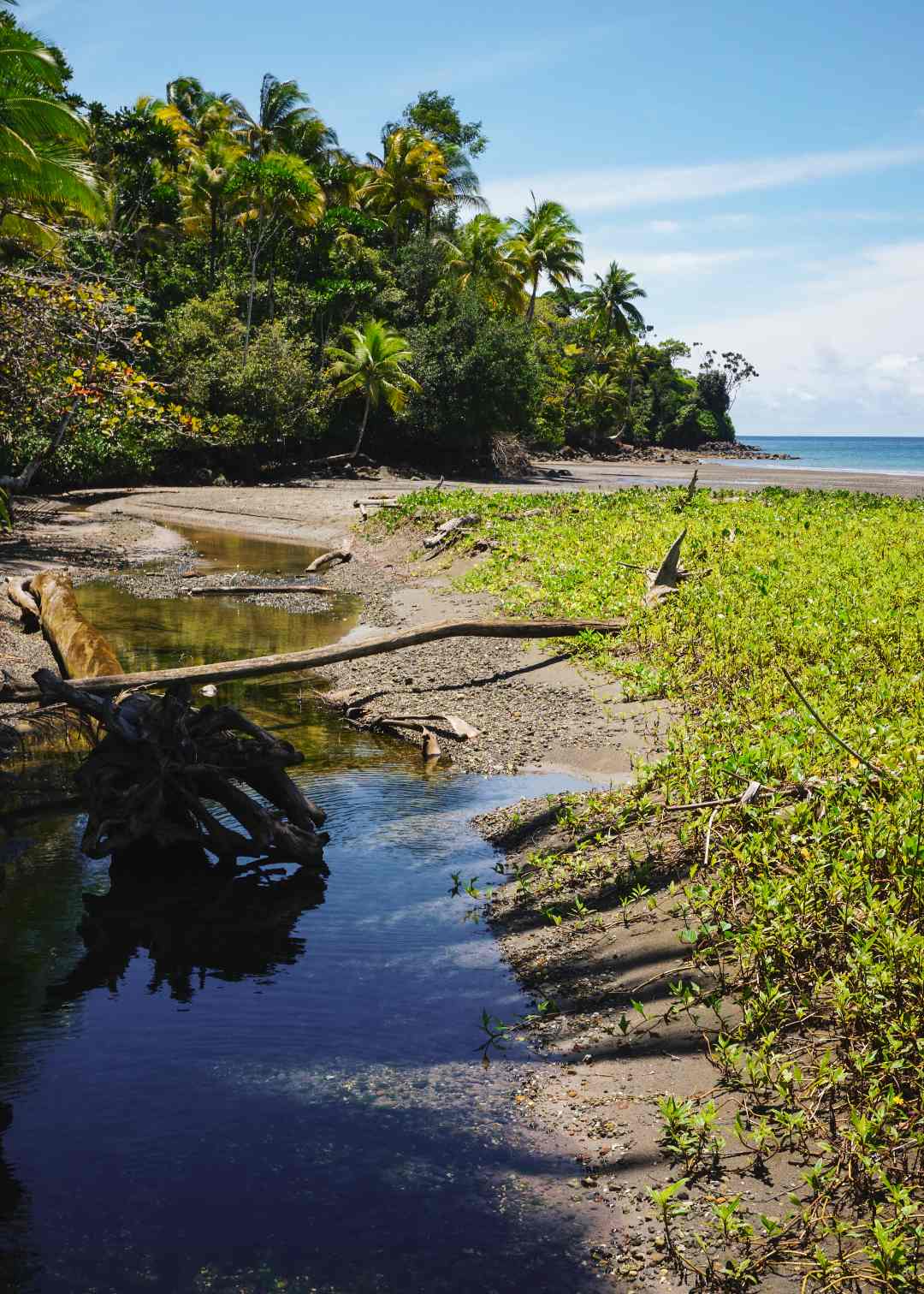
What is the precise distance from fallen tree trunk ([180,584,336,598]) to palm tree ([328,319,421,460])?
79.7ft

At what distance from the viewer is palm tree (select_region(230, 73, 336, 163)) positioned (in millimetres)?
47125

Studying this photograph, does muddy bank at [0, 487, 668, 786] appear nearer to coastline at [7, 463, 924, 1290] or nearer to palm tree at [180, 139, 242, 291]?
coastline at [7, 463, 924, 1290]

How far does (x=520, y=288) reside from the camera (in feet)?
187

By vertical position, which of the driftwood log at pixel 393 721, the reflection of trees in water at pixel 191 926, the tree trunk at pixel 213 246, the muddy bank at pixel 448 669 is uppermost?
the tree trunk at pixel 213 246

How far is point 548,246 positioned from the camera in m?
57.7

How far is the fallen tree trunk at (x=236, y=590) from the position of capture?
61.4 ft

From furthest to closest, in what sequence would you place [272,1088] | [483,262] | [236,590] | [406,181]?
[483,262], [406,181], [236,590], [272,1088]

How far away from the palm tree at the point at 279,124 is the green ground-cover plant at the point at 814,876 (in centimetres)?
4347

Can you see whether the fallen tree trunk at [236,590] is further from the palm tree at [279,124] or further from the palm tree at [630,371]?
the palm tree at [630,371]

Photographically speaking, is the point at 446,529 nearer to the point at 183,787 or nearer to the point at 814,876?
the point at 183,787

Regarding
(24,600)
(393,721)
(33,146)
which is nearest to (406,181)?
(33,146)

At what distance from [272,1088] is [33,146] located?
17049mm

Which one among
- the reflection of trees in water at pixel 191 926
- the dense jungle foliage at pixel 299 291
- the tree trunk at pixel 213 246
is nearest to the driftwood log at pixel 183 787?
the reflection of trees in water at pixel 191 926

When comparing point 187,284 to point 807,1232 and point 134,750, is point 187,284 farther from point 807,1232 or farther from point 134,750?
point 807,1232
